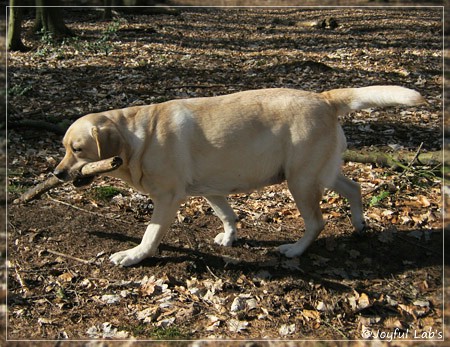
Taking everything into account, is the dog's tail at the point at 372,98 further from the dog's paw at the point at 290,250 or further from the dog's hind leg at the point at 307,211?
the dog's paw at the point at 290,250

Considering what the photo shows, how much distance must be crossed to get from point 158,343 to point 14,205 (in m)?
3.11

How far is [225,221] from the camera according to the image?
537cm

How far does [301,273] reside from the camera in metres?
4.86

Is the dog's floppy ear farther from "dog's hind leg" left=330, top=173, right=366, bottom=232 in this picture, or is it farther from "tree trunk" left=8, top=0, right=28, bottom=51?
"tree trunk" left=8, top=0, right=28, bottom=51

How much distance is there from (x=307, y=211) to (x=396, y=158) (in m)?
2.80

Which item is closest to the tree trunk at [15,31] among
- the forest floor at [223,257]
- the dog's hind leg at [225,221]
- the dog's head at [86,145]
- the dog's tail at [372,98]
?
the forest floor at [223,257]

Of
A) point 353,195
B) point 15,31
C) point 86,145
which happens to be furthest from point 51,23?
point 353,195

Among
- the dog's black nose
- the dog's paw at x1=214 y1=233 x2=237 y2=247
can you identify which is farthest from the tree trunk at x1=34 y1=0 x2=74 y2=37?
the dog's paw at x1=214 y1=233 x2=237 y2=247

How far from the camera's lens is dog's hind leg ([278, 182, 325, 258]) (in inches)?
191

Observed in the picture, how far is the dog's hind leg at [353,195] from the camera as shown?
546 centimetres

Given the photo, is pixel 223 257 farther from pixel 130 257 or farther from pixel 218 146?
pixel 218 146

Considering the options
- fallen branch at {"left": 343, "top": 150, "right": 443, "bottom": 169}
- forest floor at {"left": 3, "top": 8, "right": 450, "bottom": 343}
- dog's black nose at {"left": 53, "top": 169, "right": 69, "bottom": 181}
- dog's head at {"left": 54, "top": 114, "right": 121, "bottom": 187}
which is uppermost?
dog's head at {"left": 54, "top": 114, "right": 121, "bottom": 187}

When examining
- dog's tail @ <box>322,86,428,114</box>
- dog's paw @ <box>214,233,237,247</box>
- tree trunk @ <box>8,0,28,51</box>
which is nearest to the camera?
dog's tail @ <box>322,86,428,114</box>

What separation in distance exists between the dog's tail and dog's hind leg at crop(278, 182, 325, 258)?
0.83 m
